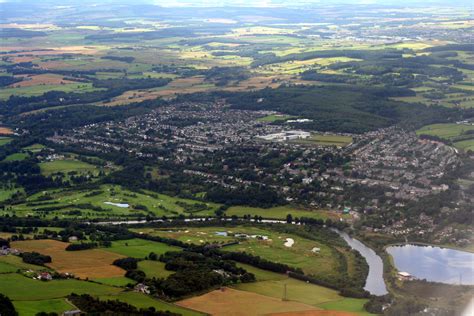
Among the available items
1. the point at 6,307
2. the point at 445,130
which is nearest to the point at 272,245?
the point at 6,307

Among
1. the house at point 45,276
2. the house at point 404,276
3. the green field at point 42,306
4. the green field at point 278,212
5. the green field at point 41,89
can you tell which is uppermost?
the green field at point 41,89

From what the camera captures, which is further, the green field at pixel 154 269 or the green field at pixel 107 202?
the green field at pixel 107 202

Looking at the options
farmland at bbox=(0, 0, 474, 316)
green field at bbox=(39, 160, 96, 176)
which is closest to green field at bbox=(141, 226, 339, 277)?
farmland at bbox=(0, 0, 474, 316)

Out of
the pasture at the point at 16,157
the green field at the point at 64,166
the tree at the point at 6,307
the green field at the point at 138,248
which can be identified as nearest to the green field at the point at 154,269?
the green field at the point at 138,248

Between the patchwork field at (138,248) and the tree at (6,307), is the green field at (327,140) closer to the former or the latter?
the patchwork field at (138,248)

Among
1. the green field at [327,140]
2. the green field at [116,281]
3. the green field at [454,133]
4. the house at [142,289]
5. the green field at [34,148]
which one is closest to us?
the house at [142,289]

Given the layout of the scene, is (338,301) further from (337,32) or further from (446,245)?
(337,32)

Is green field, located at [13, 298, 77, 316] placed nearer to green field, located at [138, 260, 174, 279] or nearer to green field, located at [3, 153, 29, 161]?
green field, located at [138, 260, 174, 279]

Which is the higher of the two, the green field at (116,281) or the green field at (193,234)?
the green field at (116,281)
